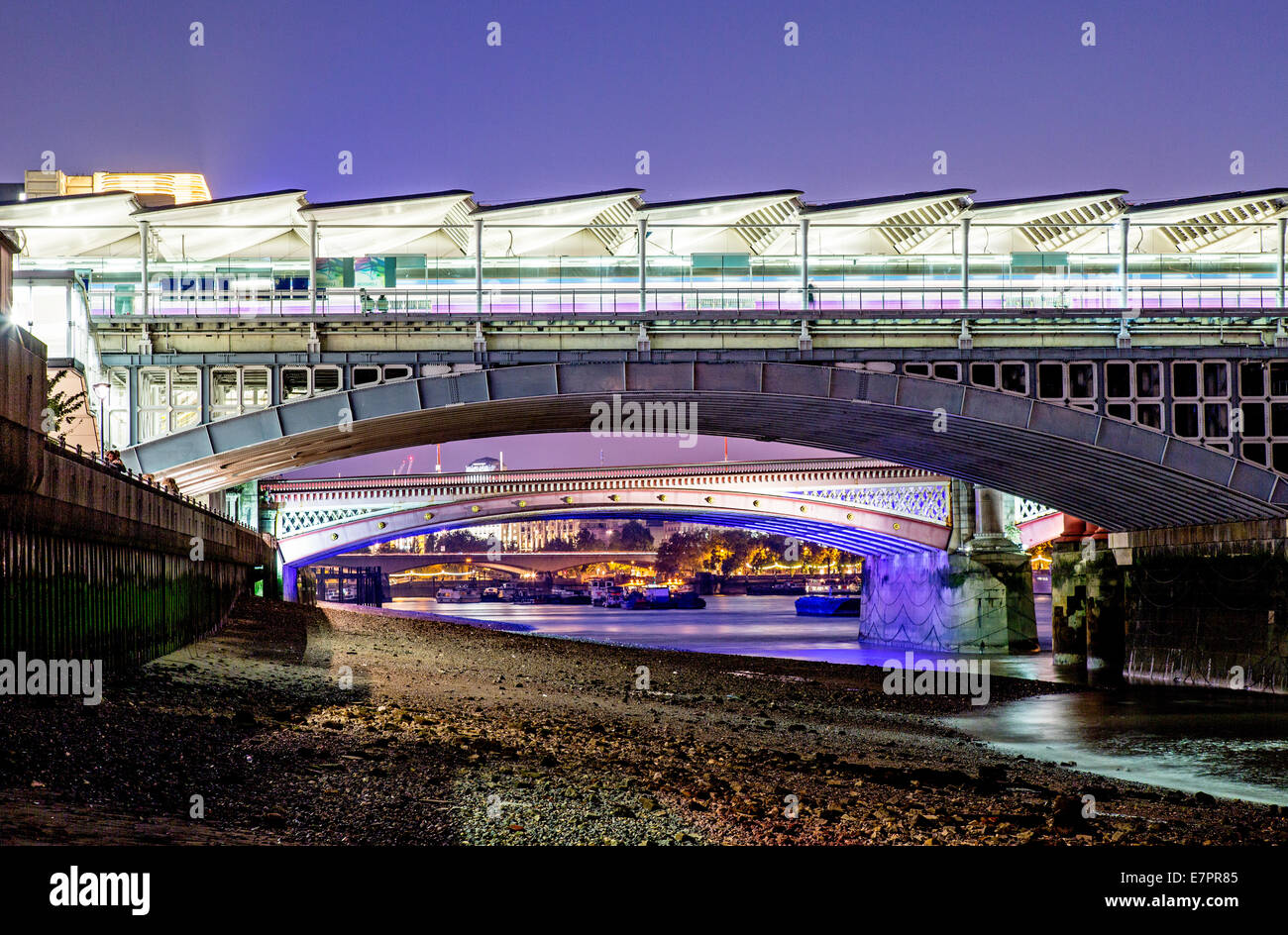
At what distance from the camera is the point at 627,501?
7694 cm

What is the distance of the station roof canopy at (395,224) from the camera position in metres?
34.5

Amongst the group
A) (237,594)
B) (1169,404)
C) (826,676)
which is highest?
(1169,404)

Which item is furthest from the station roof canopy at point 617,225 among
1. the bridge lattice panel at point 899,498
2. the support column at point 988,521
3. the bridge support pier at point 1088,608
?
the bridge lattice panel at point 899,498

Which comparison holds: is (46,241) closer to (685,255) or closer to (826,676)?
(685,255)

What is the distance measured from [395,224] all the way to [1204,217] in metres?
22.2

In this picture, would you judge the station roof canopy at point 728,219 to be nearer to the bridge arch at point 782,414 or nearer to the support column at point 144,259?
the bridge arch at point 782,414

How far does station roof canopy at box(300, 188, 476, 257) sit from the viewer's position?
34500 mm

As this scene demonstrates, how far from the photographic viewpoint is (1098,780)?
1833cm

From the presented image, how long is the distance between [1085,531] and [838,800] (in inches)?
1749

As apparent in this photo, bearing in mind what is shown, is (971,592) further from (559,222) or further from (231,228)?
(231,228)

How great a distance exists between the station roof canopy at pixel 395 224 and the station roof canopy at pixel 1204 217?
A: 60.2ft

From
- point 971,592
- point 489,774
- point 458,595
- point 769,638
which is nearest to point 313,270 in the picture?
point 489,774
